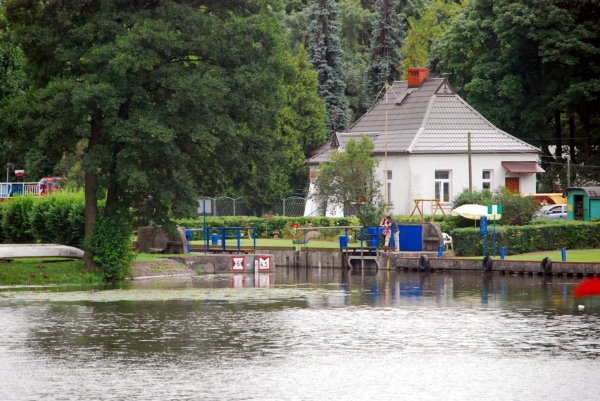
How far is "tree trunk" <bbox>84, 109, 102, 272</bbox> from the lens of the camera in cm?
3597

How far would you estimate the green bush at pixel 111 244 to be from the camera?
3612cm

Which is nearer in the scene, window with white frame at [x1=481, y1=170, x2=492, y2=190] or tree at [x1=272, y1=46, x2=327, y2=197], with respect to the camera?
window with white frame at [x1=481, y1=170, x2=492, y2=190]

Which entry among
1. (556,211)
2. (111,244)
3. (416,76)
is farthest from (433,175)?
(111,244)

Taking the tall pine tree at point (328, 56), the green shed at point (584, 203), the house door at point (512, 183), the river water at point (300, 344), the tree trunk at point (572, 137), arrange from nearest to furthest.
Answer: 1. the river water at point (300, 344)
2. the green shed at point (584, 203)
3. the house door at point (512, 183)
4. the tree trunk at point (572, 137)
5. the tall pine tree at point (328, 56)

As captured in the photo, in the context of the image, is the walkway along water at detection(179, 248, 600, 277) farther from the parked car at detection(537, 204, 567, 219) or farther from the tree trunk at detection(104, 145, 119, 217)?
the parked car at detection(537, 204, 567, 219)

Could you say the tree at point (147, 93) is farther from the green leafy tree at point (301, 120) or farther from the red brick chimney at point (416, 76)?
the green leafy tree at point (301, 120)

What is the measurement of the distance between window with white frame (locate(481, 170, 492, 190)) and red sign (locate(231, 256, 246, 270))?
969 inches

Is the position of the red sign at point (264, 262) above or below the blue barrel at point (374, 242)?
below

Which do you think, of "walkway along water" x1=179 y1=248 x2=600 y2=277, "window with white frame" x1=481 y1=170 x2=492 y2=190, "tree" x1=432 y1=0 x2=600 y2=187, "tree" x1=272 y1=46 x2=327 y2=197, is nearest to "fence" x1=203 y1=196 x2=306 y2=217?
"tree" x1=272 y1=46 x2=327 y2=197

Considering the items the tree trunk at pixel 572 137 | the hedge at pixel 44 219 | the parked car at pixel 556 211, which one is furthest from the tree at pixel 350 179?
the tree trunk at pixel 572 137

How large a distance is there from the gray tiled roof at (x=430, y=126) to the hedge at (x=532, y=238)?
16.8 m

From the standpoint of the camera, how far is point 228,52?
36.3m

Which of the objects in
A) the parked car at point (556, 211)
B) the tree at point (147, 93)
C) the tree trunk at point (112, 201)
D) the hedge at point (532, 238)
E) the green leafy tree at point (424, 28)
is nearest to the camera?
the tree at point (147, 93)

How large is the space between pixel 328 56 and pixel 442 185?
27.5m
